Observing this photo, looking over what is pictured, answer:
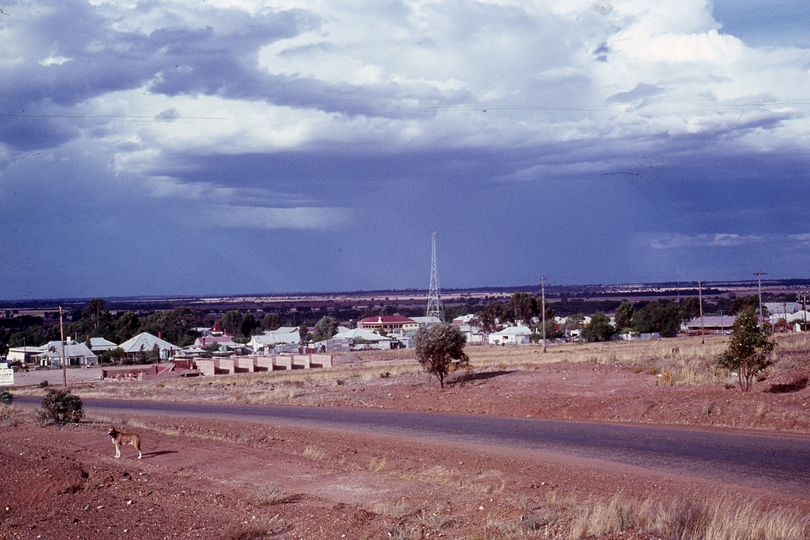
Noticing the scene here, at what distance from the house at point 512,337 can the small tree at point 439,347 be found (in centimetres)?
6916

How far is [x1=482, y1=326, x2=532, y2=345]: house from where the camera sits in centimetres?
11181

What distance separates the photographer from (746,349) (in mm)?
29031

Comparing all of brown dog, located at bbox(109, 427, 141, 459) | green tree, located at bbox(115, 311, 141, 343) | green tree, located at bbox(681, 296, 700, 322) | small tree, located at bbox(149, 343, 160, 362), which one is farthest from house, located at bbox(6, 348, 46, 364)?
green tree, located at bbox(681, 296, 700, 322)

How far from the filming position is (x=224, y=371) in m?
74.6

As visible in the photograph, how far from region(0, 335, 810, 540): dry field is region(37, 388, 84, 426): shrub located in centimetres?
97

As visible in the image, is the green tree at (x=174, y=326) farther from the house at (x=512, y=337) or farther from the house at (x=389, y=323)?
the house at (x=512, y=337)

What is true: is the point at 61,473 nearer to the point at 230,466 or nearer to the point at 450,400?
the point at 230,466

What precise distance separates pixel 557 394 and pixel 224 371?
46012mm

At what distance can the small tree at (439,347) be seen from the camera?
40.9 m

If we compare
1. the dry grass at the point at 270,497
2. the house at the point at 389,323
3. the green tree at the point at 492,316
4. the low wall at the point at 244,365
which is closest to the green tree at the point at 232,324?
the house at the point at 389,323

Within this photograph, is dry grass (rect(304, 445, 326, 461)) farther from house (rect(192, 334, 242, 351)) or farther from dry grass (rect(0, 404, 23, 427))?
house (rect(192, 334, 242, 351))

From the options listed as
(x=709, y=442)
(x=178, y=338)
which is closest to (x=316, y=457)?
(x=709, y=442)

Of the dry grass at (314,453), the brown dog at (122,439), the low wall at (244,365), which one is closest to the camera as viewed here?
the brown dog at (122,439)

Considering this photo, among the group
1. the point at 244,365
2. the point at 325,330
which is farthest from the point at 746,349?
the point at 325,330
